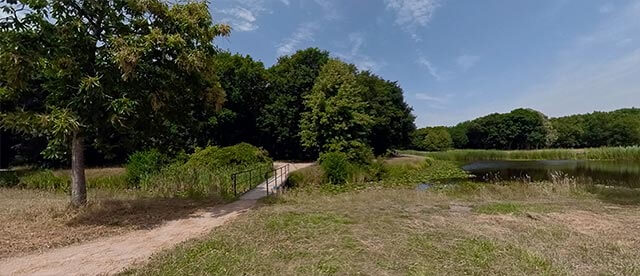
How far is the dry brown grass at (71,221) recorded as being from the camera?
670 cm

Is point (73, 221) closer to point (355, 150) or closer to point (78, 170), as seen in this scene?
point (78, 170)

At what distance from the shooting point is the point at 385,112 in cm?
3856

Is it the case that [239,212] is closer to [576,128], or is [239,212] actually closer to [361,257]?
[361,257]

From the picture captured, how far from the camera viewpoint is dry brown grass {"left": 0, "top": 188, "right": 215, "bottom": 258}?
6703 mm

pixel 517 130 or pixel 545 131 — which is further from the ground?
pixel 517 130

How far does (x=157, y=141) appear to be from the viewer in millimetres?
9758

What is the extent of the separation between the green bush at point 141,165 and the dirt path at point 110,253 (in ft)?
31.8

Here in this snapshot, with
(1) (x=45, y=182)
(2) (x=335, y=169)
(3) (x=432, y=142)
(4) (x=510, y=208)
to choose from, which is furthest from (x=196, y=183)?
(3) (x=432, y=142)

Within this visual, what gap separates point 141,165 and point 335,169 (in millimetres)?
9405

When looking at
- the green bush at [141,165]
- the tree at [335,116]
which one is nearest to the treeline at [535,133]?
the tree at [335,116]

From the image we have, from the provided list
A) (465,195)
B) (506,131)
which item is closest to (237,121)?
(465,195)

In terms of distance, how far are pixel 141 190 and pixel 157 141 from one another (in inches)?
195

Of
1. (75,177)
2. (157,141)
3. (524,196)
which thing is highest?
(157,141)

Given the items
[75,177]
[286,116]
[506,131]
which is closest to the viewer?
[75,177]
